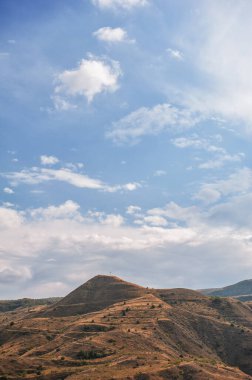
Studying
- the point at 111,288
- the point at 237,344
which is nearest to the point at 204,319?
the point at 237,344

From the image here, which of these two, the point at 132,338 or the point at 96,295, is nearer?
the point at 132,338

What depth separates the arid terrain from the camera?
61.2 metres

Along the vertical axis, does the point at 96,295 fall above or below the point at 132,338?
above

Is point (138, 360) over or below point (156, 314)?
below

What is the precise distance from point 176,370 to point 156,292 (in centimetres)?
6239

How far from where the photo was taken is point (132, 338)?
7506cm

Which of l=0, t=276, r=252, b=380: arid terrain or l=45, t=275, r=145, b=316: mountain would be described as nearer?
l=0, t=276, r=252, b=380: arid terrain

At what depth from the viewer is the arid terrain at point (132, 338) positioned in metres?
61.2

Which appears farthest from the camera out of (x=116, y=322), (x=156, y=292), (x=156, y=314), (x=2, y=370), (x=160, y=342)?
(x=156, y=292)

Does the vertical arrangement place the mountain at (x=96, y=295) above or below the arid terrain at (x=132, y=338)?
above

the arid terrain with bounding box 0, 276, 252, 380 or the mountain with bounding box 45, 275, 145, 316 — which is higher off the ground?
the mountain with bounding box 45, 275, 145, 316

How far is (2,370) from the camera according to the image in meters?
59.6

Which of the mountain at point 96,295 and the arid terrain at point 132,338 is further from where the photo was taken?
the mountain at point 96,295

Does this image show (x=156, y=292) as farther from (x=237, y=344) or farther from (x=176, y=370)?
(x=176, y=370)
